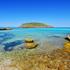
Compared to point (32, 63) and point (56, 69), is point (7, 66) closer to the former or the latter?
point (32, 63)

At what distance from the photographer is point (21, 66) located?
12.6 meters

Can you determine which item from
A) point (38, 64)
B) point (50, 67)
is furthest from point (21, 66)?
point (50, 67)

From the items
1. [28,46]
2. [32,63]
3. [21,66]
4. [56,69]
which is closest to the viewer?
[56,69]

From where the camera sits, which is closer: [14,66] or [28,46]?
[14,66]

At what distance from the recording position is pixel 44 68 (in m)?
12.1

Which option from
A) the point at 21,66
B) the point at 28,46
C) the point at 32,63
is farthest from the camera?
the point at 28,46

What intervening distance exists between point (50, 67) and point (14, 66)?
325 cm

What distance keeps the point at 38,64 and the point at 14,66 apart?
7.46 feet

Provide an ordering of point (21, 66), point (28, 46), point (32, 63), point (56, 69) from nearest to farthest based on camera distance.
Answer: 1. point (56, 69)
2. point (21, 66)
3. point (32, 63)
4. point (28, 46)

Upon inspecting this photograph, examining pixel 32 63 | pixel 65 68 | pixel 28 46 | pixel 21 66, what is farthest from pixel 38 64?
pixel 28 46

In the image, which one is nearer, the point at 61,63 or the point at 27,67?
the point at 27,67

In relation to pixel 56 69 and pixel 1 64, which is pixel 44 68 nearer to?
pixel 56 69

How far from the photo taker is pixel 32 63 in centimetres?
Result: 1352

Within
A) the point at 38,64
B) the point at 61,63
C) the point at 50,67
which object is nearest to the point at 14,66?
the point at 38,64
